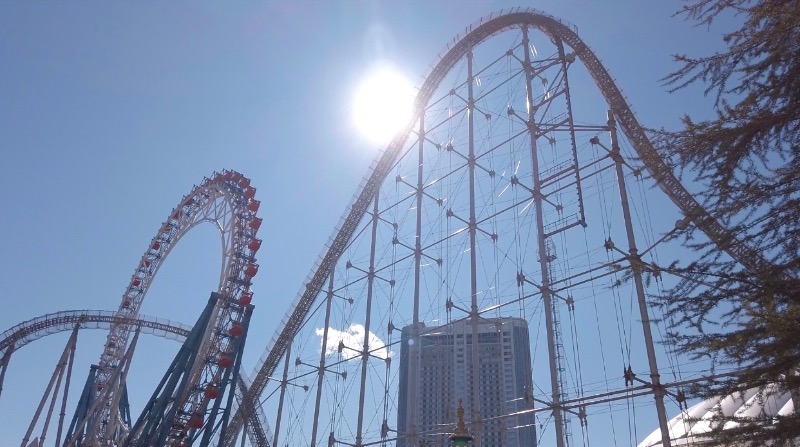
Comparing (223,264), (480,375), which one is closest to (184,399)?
(223,264)

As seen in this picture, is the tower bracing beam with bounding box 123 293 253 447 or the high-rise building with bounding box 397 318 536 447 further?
the high-rise building with bounding box 397 318 536 447

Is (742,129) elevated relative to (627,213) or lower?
lower

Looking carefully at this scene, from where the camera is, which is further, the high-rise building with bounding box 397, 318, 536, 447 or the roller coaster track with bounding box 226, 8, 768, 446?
the high-rise building with bounding box 397, 318, 536, 447

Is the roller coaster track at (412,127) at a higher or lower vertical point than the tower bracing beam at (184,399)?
higher

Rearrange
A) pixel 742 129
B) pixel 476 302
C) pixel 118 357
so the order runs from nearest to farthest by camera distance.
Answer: pixel 742 129 < pixel 476 302 < pixel 118 357

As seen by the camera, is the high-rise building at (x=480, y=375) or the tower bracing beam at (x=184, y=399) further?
the high-rise building at (x=480, y=375)

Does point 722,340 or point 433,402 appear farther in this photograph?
point 433,402

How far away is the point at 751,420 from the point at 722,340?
646mm

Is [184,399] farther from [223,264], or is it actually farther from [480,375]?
[480,375]

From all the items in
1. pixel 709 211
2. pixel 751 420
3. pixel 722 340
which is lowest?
pixel 751 420

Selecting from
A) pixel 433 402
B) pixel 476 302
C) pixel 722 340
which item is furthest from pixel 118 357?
pixel 722 340

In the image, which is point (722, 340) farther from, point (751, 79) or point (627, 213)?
point (627, 213)

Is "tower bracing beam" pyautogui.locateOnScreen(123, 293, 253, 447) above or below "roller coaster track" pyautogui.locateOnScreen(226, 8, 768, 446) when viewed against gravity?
below

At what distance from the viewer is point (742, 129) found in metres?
5.07
